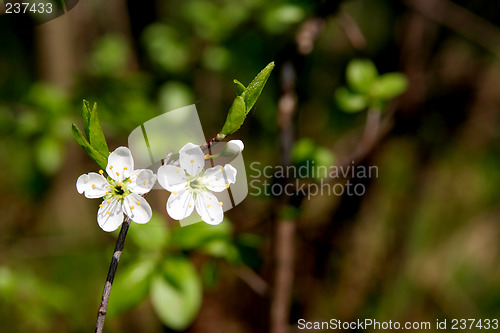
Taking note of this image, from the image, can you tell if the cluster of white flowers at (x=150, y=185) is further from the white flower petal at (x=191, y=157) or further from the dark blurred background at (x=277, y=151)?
the dark blurred background at (x=277, y=151)

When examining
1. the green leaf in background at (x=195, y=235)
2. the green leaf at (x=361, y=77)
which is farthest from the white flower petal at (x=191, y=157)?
the green leaf at (x=361, y=77)

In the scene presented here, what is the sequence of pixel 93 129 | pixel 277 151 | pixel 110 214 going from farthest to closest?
pixel 277 151
pixel 110 214
pixel 93 129

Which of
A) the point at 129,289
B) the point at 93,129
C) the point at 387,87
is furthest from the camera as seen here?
the point at 387,87

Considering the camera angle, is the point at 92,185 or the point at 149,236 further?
the point at 149,236

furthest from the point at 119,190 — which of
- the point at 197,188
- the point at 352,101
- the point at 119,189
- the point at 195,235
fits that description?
the point at 352,101

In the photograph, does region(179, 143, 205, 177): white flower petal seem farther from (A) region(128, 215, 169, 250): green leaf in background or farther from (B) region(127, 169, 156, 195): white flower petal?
(A) region(128, 215, 169, 250): green leaf in background

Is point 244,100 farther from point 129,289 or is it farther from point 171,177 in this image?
point 129,289

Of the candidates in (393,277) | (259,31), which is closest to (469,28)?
(259,31)
